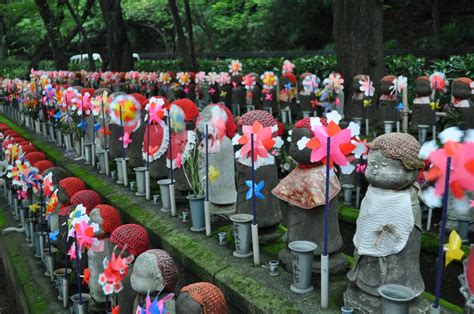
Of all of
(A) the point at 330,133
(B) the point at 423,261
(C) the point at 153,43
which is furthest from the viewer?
(C) the point at 153,43

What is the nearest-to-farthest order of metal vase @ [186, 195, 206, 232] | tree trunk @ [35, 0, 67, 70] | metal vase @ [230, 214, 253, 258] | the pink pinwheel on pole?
the pink pinwheel on pole
metal vase @ [230, 214, 253, 258]
metal vase @ [186, 195, 206, 232]
tree trunk @ [35, 0, 67, 70]

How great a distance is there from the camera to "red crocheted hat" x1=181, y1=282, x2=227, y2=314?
286 centimetres

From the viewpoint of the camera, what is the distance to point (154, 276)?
9.61 feet

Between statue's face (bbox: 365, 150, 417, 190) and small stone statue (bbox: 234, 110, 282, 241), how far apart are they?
53.1 inches

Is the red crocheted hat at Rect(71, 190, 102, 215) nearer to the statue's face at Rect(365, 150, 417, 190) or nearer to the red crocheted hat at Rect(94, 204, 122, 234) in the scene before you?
the red crocheted hat at Rect(94, 204, 122, 234)

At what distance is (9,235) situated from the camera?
6.34m

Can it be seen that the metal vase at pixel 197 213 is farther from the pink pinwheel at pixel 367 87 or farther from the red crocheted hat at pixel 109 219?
the pink pinwheel at pixel 367 87

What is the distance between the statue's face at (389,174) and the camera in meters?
2.89

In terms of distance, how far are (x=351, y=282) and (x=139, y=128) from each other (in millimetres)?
4207

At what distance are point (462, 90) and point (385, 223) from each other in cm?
392

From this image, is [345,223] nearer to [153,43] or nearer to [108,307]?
[108,307]

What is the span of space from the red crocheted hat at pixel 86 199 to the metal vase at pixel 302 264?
7.47 ft

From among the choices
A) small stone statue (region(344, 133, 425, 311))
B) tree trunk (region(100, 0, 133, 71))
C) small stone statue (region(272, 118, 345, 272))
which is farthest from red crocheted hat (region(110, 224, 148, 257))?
tree trunk (region(100, 0, 133, 71))

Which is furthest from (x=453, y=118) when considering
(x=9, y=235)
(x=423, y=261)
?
(x=9, y=235)
